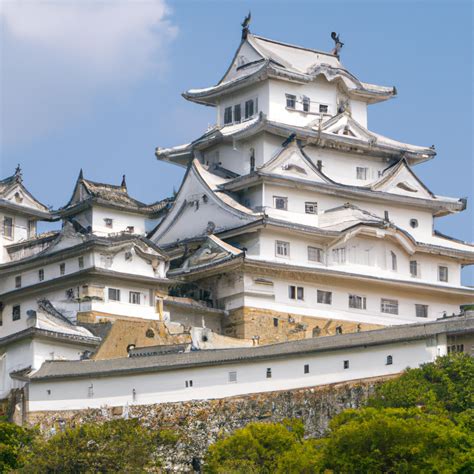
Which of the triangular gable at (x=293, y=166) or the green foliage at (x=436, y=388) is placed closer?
the green foliage at (x=436, y=388)

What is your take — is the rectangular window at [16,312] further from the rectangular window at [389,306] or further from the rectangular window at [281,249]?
the rectangular window at [389,306]

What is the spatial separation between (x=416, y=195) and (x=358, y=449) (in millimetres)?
29083

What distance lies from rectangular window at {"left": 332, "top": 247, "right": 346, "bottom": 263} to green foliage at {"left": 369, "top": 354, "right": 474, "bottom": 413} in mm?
16752

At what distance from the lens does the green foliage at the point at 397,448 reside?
43.2m

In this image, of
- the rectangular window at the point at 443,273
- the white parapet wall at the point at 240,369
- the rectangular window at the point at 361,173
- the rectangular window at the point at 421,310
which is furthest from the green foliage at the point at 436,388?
the rectangular window at the point at 361,173

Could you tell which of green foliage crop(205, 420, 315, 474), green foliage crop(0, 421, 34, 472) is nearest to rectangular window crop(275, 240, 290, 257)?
green foliage crop(0, 421, 34, 472)

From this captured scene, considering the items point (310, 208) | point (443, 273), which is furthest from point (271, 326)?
point (443, 273)

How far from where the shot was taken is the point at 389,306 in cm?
6762

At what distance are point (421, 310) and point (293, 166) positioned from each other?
7.97 m

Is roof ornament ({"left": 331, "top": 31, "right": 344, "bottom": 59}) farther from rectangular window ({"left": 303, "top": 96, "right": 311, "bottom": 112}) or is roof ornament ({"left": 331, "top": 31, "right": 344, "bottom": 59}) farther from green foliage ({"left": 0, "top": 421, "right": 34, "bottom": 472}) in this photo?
green foliage ({"left": 0, "top": 421, "right": 34, "bottom": 472})

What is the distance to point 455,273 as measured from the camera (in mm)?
70938

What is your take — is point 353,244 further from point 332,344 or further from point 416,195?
point 332,344

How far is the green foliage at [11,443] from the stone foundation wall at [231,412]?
2730 mm

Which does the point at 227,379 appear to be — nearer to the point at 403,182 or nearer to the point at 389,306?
the point at 389,306
